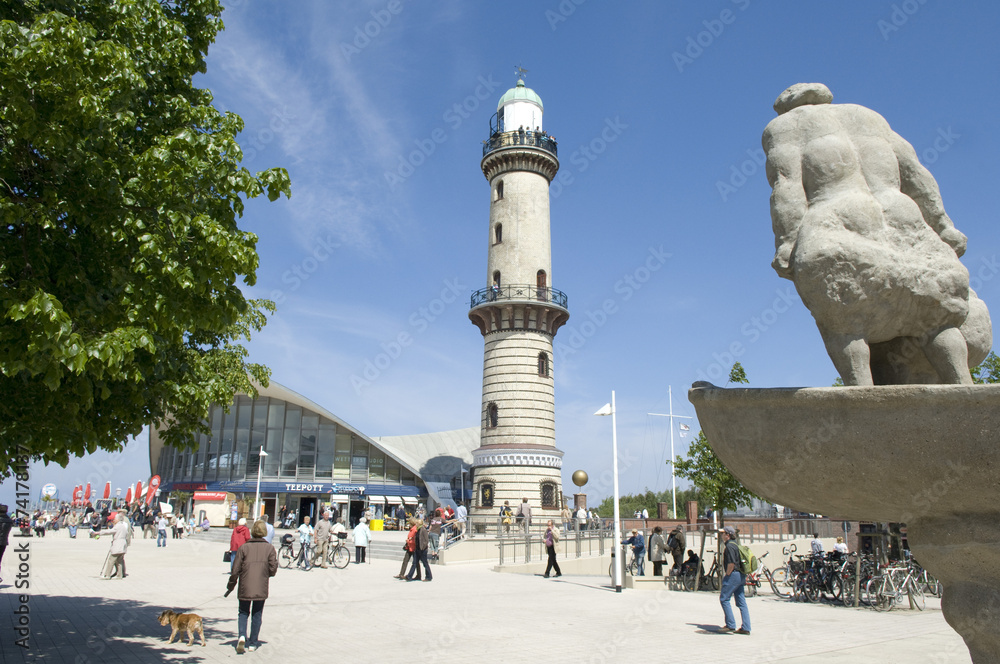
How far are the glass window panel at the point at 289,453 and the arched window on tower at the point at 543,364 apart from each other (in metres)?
23.3

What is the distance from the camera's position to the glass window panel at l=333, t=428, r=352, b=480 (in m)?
50.7

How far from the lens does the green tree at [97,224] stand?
4.84 metres

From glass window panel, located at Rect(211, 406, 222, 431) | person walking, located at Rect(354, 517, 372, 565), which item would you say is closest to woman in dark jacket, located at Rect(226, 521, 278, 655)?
person walking, located at Rect(354, 517, 372, 565)

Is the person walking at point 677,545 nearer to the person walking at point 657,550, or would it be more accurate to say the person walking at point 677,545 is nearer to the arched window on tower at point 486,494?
the person walking at point 657,550

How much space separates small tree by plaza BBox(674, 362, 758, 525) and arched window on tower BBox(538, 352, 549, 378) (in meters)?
12.4

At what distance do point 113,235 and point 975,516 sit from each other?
19.5 ft

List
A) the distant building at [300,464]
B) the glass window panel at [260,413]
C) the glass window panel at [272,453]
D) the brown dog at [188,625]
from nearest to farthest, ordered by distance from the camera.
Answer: the brown dog at [188,625], the distant building at [300,464], the glass window panel at [272,453], the glass window panel at [260,413]

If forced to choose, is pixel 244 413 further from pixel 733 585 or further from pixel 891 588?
pixel 733 585

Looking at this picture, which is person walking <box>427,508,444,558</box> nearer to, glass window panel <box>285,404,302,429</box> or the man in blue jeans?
the man in blue jeans

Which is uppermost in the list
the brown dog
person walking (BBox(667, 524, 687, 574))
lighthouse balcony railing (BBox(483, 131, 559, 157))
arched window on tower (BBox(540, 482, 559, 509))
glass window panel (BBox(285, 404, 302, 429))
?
lighthouse balcony railing (BBox(483, 131, 559, 157))

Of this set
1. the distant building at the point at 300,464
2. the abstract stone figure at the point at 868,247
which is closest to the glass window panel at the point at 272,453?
the distant building at the point at 300,464

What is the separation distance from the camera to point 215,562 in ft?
74.3

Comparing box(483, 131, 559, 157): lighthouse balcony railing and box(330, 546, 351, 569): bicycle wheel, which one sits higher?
box(483, 131, 559, 157): lighthouse balcony railing

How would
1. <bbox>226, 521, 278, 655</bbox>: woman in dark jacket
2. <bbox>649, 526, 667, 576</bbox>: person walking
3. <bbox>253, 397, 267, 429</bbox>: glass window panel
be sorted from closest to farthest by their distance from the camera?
<bbox>226, 521, 278, 655</bbox>: woman in dark jacket
<bbox>649, 526, 667, 576</bbox>: person walking
<bbox>253, 397, 267, 429</bbox>: glass window panel
